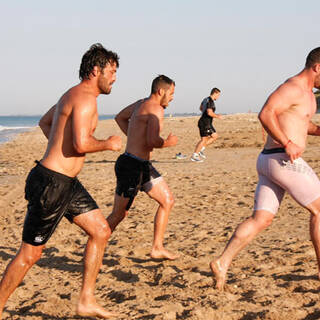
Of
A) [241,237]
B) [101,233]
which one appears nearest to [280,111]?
[241,237]

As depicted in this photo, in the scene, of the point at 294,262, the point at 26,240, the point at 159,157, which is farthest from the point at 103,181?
the point at 26,240

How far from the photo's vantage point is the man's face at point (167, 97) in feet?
17.3

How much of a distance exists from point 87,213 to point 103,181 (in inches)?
287

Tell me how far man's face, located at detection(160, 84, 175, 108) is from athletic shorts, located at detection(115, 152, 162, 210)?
2.16 feet

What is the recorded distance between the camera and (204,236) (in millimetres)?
6273

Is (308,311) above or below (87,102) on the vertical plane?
below

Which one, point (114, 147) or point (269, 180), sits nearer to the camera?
point (114, 147)

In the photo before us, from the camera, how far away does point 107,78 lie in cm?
375

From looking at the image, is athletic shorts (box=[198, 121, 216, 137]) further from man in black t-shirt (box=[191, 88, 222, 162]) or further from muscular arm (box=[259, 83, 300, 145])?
muscular arm (box=[259, 83, 300, 145])

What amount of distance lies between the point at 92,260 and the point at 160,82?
2.21m

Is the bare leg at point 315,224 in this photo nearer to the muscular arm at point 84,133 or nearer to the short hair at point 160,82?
the muscular arm at point 84,133

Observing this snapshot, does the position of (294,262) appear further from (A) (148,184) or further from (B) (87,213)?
(B) (87,213)

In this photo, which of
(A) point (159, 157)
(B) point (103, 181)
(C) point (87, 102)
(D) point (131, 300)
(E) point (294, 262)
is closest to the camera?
(C) point (87, 102)

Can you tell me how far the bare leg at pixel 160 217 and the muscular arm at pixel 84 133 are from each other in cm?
180
